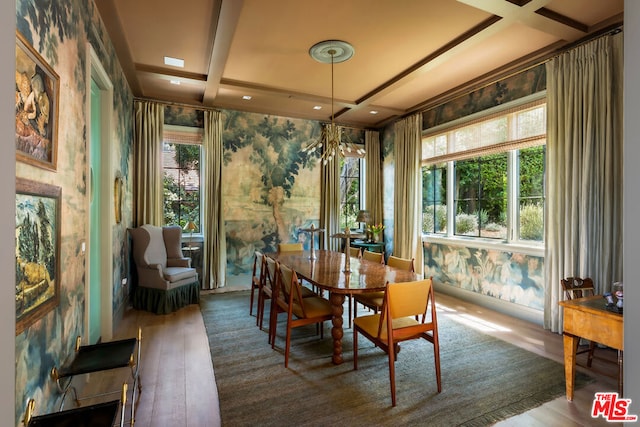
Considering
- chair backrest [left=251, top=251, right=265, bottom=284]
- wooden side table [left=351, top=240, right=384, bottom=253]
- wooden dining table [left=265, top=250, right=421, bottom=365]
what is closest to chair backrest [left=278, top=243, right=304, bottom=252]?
chair backrest [left=251, top=251, right=265, bottom=284]

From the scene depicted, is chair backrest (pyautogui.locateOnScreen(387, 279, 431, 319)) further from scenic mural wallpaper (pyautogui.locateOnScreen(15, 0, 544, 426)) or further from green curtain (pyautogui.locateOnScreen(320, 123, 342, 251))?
green curtain (pyautogui.locateOnScreen(320, 123, 342, 251))

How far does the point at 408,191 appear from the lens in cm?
548

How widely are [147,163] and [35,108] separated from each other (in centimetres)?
349

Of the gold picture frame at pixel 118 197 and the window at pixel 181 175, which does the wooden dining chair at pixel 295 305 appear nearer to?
the gold picture frame at pixel 118 197

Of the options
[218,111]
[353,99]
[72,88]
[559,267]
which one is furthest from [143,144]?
[559,267]

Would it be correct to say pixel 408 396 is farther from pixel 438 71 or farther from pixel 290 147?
pixel 290 147

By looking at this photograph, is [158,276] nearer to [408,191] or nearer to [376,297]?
[376,297]

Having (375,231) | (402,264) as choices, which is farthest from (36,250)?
Answer: (375,231)

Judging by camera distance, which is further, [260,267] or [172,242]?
[172,242]

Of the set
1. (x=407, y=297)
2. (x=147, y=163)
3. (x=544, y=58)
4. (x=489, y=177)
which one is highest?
(x=544, y=58)

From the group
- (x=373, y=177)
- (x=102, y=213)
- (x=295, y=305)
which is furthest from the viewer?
(x=373, y=177)

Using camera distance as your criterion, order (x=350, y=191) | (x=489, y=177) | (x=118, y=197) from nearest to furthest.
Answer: (x=118, y=197) → (x=489, y=177) → (x=350, y=191)

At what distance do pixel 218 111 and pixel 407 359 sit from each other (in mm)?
4644

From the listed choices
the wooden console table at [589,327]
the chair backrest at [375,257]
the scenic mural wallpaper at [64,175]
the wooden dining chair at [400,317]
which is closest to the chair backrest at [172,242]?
the scenic mural wallpaper at [64,175]
